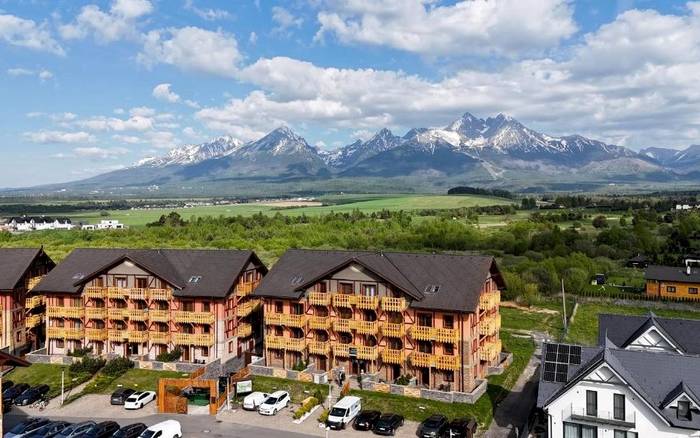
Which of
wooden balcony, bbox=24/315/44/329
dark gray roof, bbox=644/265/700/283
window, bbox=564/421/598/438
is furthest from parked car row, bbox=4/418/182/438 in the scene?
dark gray roof, bbox=644/265/700/283

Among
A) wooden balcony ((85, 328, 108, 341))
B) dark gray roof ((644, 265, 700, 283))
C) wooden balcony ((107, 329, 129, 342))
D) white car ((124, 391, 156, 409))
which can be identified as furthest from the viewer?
dark gray roof ((644, 265, 700, 283))

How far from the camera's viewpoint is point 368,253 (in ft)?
181

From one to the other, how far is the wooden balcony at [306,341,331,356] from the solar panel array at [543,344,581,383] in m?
20.8

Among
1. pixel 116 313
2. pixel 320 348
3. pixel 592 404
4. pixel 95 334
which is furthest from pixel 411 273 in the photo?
pixel 95 334

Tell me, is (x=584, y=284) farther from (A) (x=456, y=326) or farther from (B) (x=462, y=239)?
(A) (x=456, y=326)

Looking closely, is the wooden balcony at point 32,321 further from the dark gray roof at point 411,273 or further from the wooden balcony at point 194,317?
the dark gray roof at point 411,273

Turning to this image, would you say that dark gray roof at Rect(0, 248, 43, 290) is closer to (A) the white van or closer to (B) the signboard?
(B) the signboard

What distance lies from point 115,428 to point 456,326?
26.3 meters

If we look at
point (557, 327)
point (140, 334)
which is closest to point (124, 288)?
point (140, 334)

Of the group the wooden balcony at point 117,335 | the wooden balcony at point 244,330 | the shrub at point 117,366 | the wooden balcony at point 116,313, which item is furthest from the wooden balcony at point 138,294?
the wooden balcony at point 244,330

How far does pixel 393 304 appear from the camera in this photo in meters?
51.0

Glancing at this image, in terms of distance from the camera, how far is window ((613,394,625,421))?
114ft

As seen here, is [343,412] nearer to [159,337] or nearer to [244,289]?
[244,289]

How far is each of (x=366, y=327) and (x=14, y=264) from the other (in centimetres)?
3844
